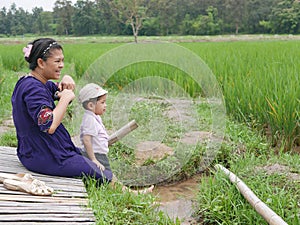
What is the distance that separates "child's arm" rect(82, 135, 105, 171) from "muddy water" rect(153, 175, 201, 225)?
1.40 ft

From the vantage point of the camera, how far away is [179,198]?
2.95m

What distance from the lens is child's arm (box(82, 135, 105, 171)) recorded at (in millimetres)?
2739

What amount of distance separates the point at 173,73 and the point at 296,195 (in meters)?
2.64

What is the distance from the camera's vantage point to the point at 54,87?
2.81 m

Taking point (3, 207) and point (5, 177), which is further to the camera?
point (5, 177)

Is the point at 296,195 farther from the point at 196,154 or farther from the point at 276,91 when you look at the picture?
the point at 276,91

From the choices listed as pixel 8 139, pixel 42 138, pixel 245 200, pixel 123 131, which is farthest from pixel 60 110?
pixel 8 139

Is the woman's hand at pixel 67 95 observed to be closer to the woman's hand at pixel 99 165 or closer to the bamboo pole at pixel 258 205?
the woman's hand at pixel 99 165

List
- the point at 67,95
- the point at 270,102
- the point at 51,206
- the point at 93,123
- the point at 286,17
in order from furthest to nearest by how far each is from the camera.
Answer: the point at 286,17, the point at 270,102, the point at 93,123, the point at 67,95, the point at 51,206

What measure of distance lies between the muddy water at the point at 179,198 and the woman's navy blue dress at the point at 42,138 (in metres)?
0.42

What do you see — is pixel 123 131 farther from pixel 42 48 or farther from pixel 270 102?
pixel 270 102

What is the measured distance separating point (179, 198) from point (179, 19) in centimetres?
3252

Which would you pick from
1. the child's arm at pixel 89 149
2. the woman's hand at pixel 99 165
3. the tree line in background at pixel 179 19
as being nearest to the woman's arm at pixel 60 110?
the child's arm at pixel 89 149

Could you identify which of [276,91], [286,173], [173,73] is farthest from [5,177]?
[173,73]
